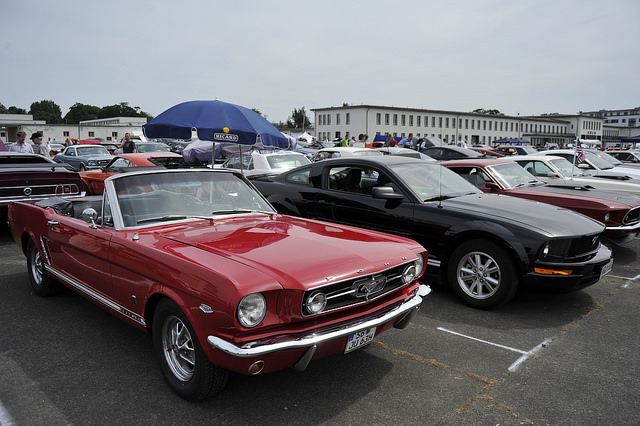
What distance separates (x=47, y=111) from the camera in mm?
134000

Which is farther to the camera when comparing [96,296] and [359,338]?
[96,296]

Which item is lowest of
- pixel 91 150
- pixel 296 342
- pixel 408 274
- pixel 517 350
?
pixel 517 350

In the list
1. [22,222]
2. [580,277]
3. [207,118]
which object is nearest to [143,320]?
[22,222]

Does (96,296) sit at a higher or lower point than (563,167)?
lower

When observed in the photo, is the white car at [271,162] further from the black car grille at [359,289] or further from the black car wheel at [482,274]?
the black car grille at [359,289]

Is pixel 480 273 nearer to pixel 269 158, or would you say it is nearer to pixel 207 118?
pixel 207 118

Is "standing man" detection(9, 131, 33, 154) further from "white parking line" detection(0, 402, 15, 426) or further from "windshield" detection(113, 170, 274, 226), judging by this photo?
"white parking line" detection(0, 402, 15, 426)

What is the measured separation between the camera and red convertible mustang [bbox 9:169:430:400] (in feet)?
8.86

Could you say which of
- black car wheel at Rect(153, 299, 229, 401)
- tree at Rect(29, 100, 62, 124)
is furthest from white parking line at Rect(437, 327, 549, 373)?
tree at Rect(29, 100, 62, 124)

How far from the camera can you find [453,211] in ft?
17.2

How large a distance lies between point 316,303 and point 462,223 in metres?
2.77

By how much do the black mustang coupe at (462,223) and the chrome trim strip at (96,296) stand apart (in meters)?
3.02

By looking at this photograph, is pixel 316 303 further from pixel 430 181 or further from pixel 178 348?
pixel 430 181

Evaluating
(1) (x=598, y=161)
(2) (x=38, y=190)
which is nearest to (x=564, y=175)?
(1) (x=598, y=161)
